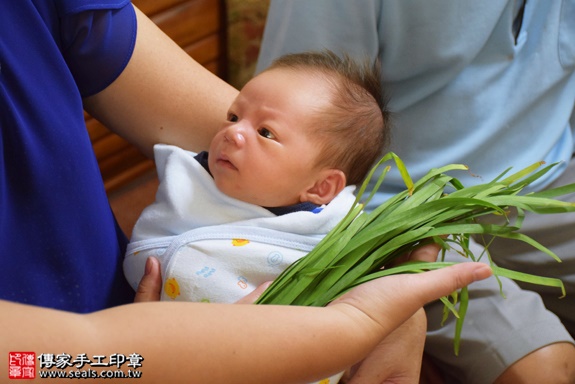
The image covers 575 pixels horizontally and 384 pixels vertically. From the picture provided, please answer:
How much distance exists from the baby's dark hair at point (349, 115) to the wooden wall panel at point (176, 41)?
1.34 metres

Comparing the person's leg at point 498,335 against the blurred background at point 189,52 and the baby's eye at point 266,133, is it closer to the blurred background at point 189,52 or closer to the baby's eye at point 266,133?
the baby's eye at point 266,133

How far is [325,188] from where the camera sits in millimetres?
1312

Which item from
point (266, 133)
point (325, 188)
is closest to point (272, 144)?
point (266, 133)

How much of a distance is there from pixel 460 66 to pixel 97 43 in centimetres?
82

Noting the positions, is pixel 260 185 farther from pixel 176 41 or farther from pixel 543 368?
pixel 176 41

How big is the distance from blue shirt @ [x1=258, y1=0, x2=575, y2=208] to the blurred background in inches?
43.9

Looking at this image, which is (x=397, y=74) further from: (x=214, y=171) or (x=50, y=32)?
(x=50, y=32)

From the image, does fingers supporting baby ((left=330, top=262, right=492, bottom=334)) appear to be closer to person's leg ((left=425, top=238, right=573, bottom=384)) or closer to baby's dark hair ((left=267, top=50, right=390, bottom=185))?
baby's dark hair ((left=267, top=50, right=390, bottom=185))

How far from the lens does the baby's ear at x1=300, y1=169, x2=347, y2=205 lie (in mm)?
1292

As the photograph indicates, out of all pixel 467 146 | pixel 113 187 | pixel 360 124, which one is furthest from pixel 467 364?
pixel 113 187

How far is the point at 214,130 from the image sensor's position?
1.37 meters

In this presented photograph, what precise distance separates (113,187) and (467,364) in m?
1.67

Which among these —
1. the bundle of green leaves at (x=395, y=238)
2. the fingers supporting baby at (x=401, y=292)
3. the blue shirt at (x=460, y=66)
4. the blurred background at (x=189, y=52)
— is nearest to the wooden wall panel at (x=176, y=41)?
the blurred background at (x=189, y=52)

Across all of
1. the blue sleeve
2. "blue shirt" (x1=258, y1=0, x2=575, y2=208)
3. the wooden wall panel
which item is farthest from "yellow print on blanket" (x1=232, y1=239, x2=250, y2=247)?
the wooden wall panel
